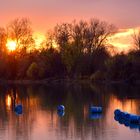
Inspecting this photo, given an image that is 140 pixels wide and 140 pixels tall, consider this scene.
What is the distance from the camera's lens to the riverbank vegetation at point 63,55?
84500mm

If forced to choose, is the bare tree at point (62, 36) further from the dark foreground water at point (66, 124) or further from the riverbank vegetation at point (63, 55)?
the dark foreground water at point (66, 124)

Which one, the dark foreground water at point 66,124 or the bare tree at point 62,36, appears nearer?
the dark foreground water at point 66,124

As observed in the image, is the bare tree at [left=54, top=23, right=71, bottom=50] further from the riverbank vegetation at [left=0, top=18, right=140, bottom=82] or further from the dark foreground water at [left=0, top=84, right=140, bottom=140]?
the dark foreground water at [left=0, top=84, right=140, bottom=140]

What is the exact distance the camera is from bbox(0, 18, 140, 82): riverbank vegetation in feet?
277

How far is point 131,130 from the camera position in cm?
2725

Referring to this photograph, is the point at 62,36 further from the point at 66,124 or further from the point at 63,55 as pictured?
the point at 66,124

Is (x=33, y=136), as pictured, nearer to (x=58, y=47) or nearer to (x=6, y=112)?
(x=6, y=112)

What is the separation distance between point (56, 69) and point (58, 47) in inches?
167

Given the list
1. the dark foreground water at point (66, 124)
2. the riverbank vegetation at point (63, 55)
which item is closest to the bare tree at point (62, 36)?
the riverbank vegetation at point (63, 55)

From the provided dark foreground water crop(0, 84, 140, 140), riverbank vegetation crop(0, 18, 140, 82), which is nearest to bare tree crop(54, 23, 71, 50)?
riverbank vegetation crop(0, 18, 140, 82)

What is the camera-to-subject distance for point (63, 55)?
285 ft

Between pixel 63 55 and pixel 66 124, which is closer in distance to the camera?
pixel 66 124

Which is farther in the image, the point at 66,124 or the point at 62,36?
the point at 62,36

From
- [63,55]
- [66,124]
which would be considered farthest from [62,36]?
[66,124]
